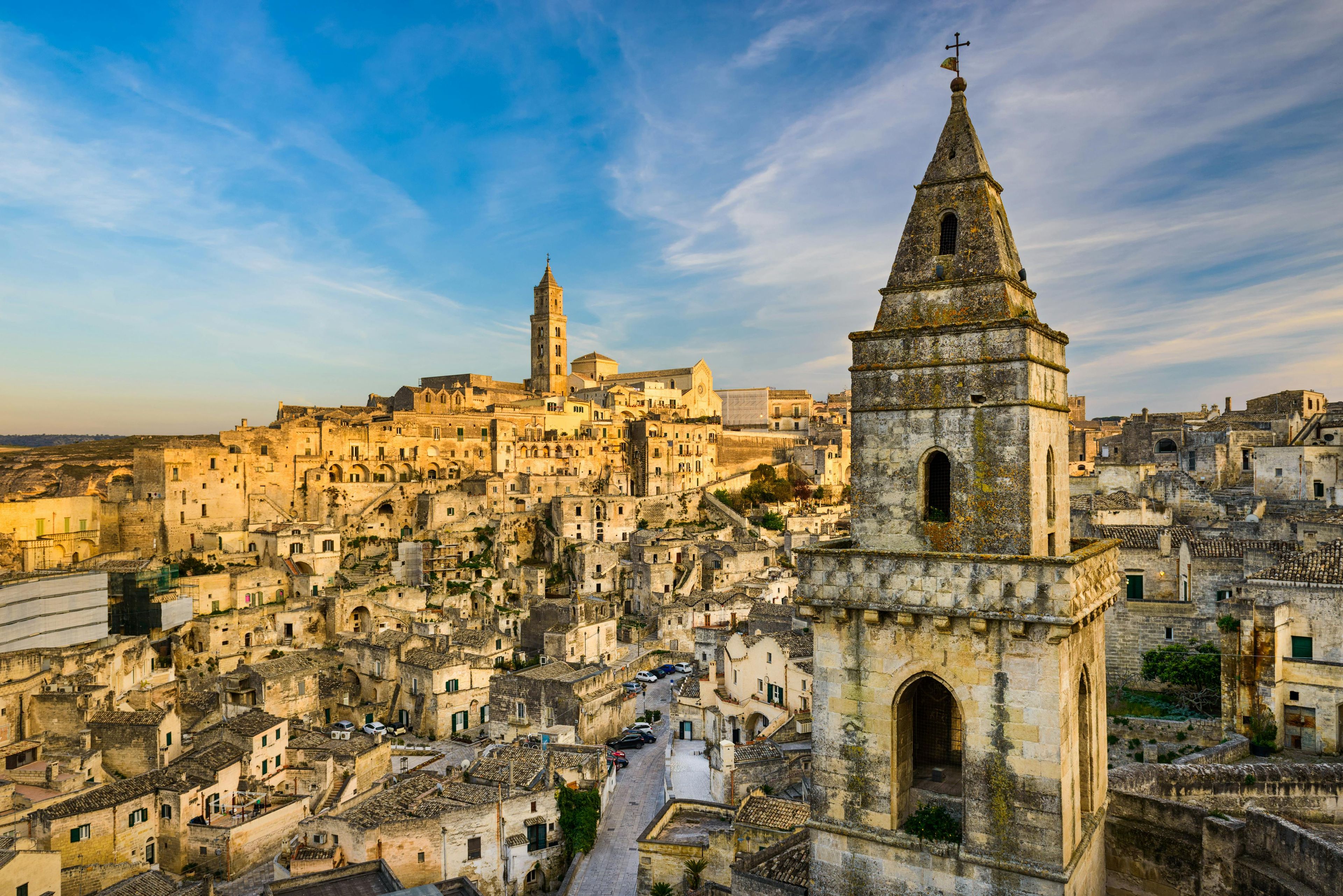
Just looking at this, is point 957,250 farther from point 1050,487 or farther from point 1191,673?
point 1191,673

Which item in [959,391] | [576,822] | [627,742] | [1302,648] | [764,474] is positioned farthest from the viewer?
[764,474]

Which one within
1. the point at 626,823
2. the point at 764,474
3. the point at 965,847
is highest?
the point at 764,474

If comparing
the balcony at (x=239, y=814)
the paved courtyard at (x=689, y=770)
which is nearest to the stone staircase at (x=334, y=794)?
the balcony at (x=239, y=814)

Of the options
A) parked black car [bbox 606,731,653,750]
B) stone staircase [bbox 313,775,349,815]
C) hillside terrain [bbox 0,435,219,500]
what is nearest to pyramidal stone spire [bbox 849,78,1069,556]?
stone staircase [bbox 313,775,349,815]

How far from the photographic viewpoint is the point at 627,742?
33.1 meters

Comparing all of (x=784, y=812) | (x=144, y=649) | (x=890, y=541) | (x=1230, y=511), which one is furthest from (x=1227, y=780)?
(x=144, y=649)

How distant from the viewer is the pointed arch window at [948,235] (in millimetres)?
9492

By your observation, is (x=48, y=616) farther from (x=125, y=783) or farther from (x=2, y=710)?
(x=125, y=783)

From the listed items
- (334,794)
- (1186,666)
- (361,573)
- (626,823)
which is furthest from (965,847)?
(361,573)

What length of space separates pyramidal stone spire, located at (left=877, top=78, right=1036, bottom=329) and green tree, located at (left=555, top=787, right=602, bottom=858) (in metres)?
20.2

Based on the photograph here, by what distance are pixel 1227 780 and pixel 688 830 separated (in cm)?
1178

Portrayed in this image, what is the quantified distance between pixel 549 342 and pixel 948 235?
90.1 metres

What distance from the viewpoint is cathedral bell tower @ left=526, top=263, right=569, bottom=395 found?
97.1 m

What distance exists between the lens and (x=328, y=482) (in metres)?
63.2
